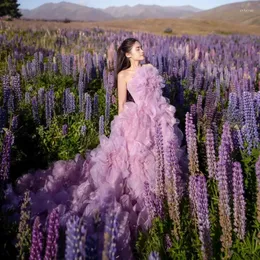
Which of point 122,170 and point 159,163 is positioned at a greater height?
point 159,163

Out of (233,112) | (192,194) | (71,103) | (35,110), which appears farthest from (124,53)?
(192,194)

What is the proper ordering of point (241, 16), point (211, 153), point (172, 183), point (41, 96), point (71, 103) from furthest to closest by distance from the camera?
1. point (241, 16)
2. point (41, 96)
3. point (71, 103)
4. point (211, 153)
5. point (172, 183)

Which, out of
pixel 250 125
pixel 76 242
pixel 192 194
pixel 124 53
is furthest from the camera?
pixel 124 53

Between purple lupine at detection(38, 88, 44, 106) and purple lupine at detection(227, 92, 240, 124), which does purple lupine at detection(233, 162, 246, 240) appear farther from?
purple lupine at detection(38, 88, 44, 106)

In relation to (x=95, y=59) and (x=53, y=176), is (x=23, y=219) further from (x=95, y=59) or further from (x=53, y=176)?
(x=95, y=59)

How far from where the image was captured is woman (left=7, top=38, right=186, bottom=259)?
3.62 meters

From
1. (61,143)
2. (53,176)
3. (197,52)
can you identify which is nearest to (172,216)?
(53,176)

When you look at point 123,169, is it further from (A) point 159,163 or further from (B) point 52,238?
(B) point 52,238

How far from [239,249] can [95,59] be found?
6.46m

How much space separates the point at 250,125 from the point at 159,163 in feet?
5.47

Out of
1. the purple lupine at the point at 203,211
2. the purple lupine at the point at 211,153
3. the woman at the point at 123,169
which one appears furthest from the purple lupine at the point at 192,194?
the woman at the point at 123,169

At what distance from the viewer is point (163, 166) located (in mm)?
2859

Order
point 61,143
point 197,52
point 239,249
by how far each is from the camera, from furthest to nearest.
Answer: point 197,52
point 61,143
point 239,249

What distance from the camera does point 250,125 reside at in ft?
13.4
